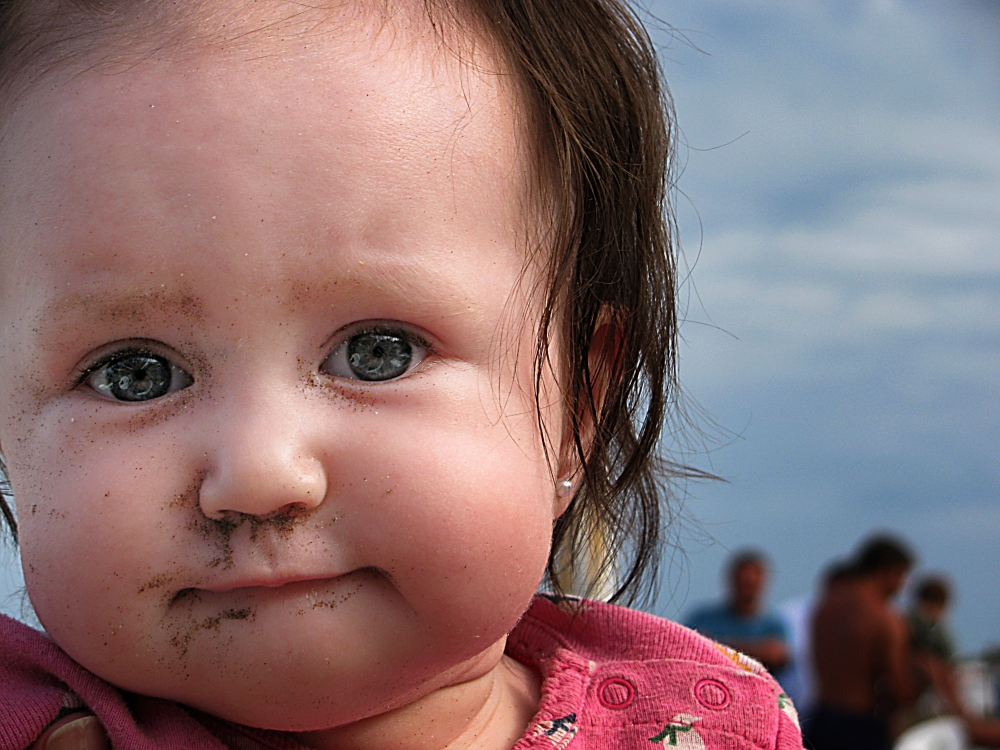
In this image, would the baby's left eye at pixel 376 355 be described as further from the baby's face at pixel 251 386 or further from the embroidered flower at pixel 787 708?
the embroidered flower at pixel 787 708

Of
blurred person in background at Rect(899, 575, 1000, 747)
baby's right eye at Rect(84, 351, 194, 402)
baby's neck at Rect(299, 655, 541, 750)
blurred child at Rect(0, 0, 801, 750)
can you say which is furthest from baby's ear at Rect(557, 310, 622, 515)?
blurred person in background at Rect(899, 575, 1000, 747)

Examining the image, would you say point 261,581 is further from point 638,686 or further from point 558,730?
point 638,686

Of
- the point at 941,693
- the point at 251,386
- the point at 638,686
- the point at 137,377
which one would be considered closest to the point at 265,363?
the point at 251,386

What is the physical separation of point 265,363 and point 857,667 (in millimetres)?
5856

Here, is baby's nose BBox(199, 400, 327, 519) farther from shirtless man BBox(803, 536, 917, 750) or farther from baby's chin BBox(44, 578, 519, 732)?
shirtless man BBox(803, 536, 917, 750)

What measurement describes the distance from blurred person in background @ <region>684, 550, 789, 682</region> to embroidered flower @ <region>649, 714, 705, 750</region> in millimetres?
5193

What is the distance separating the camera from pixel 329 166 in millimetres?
955

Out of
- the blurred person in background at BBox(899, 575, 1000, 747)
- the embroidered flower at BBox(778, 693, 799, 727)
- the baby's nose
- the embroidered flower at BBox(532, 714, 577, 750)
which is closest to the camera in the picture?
the baby's nose

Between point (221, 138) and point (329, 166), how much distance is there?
0.09 meters

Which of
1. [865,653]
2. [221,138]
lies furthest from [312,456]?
[865,653]

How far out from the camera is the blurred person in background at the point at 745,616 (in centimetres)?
640

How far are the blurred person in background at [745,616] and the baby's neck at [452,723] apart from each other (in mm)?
5295

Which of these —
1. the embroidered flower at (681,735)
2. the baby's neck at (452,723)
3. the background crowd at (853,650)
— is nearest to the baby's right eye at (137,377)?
the baby's neck at (452,723)

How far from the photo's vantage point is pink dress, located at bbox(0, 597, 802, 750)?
1.05m
